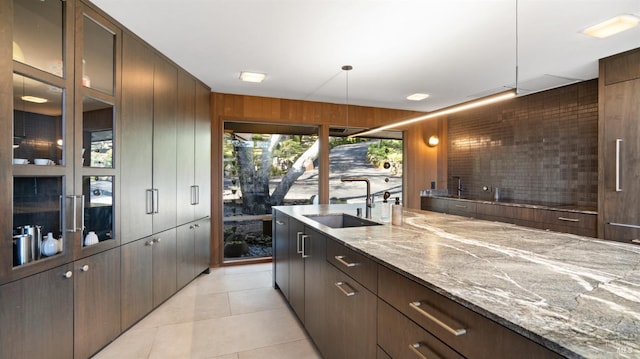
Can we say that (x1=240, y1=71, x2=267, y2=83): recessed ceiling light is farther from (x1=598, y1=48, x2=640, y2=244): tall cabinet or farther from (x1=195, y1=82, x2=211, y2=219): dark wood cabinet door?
(x1=598, y1=48, x2=640, y2=244): tall cabinet

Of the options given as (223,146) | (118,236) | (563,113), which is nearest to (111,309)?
(118,236)

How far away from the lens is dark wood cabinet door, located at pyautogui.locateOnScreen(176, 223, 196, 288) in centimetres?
351

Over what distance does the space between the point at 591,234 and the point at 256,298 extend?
11.7ft

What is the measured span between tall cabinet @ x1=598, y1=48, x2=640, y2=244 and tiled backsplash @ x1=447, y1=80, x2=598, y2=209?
2.41 feet

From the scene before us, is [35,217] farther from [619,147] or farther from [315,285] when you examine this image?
[619,147]

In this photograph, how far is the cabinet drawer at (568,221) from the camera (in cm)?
333

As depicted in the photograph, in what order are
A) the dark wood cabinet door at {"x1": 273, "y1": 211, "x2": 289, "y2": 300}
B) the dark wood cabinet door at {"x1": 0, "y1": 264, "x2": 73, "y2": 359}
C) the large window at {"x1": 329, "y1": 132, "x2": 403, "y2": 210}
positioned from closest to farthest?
the dark wood cabinet door at {"x1": 0, "y1": 264, "x2": 73, "y2": 359} → the dark wood cabinet door at {"x1": 273, "y1": 211, "x2": 289, "y2": 300} → the large window at {"x1": 329, "y1": 132, "x2": 403, "y2": 210}

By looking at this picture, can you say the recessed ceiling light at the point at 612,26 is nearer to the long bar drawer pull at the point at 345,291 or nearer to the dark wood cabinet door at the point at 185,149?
the long bar drawer pull at the point at 345,291

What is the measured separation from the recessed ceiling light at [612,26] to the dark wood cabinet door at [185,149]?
386 centimetres

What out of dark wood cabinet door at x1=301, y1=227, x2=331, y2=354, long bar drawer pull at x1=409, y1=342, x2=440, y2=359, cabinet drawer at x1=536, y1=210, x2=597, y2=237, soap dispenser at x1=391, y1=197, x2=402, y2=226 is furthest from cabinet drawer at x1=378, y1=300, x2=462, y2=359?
cabinet drawer at x1=536, y1=210, x2=597, y2=237

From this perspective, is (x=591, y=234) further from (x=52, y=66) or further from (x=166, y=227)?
(x=52, y=66)

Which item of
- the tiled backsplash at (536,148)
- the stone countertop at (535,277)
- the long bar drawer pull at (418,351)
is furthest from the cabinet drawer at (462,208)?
the long bar drawer pull at (418,351)

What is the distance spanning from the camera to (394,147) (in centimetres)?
580

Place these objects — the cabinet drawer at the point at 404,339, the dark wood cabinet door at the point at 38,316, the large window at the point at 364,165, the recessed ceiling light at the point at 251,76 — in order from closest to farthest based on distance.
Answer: the cabinet drawer at the point at 404,339 < the dark wood cabinet door at the point at 38,316 < the recessed ceiling light at the point at 251,76 < the large window at the point at 364,165
